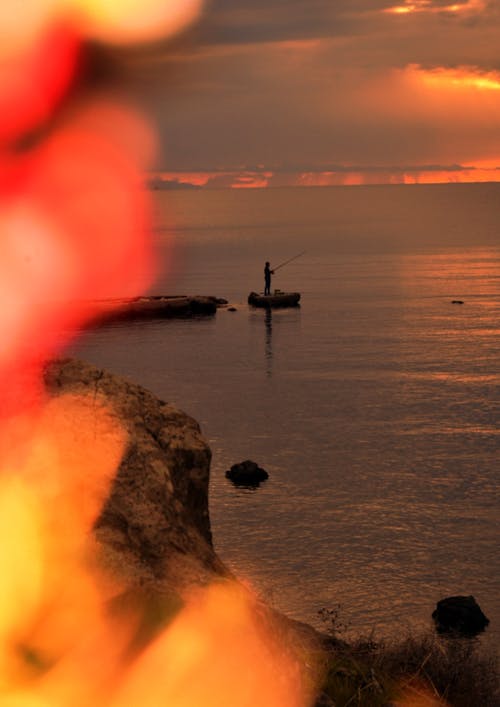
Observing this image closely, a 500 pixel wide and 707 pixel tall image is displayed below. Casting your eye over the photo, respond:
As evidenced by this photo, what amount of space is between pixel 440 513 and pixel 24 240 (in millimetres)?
37432

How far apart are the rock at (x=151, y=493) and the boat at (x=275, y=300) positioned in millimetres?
106444

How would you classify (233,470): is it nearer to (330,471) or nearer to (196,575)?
(330,471)

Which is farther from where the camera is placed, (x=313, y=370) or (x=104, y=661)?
(x=313, y=370)

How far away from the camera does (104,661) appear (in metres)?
9.02

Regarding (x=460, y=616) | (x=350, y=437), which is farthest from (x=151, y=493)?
(x=350, y=437)

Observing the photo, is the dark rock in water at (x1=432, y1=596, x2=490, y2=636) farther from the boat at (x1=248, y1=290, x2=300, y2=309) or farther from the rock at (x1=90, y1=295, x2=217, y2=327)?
the boat at (x1=248, y1=290, x2=300, y2=309)

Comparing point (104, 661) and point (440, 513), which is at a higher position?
point (104, 661)

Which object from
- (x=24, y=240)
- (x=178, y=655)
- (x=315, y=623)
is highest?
(x=24, y=240)

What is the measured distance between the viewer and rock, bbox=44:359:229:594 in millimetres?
10492

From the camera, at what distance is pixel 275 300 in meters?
119

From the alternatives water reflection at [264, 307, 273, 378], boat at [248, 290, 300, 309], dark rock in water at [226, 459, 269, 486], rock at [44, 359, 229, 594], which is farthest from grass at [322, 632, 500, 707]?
boat at [248, 290, 300, 309]

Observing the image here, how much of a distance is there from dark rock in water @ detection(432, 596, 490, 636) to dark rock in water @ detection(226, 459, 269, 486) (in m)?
16.9

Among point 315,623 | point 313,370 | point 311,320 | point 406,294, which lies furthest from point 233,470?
point 406,294

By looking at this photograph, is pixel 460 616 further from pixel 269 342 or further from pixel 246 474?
pixel 269 342
